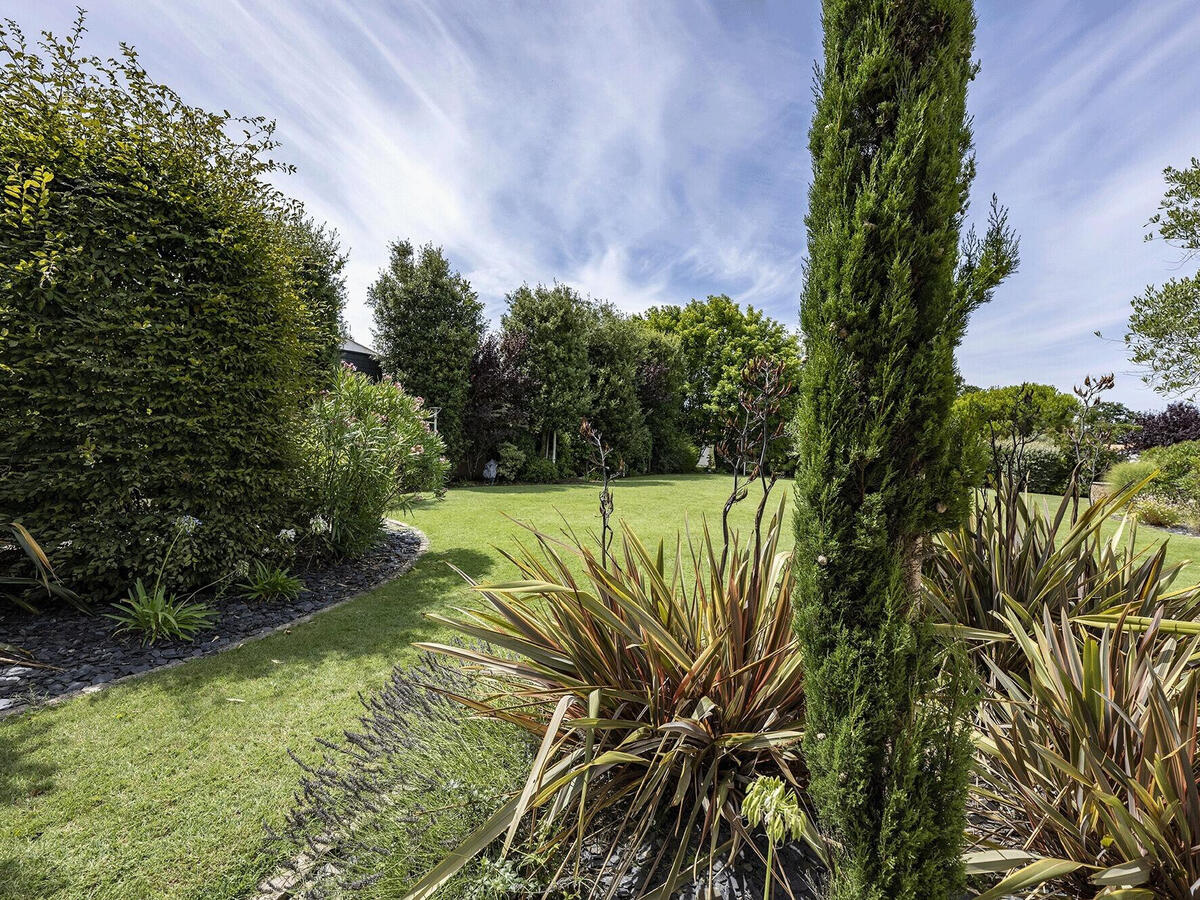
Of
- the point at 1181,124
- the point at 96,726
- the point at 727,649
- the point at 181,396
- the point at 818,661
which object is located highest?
the point at 1181,124

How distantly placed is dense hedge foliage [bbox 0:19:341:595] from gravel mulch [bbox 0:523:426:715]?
0.37m

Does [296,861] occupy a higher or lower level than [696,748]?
lower

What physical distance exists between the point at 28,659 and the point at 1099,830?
530 cm

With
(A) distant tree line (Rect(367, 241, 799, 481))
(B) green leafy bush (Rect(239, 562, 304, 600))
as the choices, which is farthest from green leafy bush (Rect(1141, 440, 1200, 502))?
(B) green leafy bush (Rect(239, 562, 304, 600))

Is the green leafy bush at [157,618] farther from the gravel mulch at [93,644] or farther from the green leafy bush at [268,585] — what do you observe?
the green leafy bush at [268,585]

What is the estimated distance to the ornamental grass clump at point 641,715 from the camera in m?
1.45

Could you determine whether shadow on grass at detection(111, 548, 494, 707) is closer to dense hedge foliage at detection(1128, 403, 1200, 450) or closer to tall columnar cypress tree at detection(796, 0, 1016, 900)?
tall columnar cypress tree at detection(796, 0, 1016, 900)

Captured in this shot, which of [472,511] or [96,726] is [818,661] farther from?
[472,511]

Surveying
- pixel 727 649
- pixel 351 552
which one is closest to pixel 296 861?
pixel 727 649

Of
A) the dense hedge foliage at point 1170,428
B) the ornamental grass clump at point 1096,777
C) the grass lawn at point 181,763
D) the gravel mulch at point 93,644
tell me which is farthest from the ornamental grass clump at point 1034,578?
the dense hedge foliage at point 1170,428

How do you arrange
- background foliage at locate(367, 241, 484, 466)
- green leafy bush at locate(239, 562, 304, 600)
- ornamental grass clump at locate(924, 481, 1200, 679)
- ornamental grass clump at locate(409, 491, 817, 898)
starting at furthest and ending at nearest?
background foliage at locate(367, 241, 484, 466) < green leafy bush at locate(239, 562, 304, 600) < ornamental grass clump at locate(924, 481, 1200, 679) < ornamental grass clump at locate(409, 491, 817, 898)

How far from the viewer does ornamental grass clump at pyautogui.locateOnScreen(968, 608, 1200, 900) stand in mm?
1210

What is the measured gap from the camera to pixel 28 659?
299 centimetres

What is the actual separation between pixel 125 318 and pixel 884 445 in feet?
16.7
